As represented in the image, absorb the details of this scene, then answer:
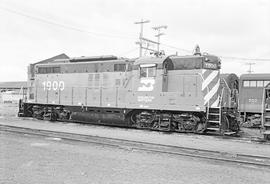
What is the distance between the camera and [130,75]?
52.2ft

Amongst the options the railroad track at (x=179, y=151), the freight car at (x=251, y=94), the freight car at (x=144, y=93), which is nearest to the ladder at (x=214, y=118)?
the freight car at (x=144, y=93)

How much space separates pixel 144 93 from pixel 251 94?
9722 mm

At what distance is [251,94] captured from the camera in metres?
21.8

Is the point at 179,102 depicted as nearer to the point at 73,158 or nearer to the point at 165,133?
the point at 165,133

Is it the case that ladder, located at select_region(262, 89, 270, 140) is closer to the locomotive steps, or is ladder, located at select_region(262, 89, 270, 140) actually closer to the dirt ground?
the locomotive steps

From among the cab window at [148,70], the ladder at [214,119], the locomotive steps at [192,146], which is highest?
the cab window at [148,70]

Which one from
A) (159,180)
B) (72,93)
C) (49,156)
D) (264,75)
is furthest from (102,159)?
(264,75)

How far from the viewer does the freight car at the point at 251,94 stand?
21.3m

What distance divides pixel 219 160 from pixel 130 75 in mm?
8454

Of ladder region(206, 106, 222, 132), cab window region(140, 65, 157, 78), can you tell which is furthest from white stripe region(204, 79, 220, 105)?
cab window region(140, 65, 157, 78)

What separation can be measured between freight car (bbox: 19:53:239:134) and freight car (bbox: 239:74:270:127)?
219 inches

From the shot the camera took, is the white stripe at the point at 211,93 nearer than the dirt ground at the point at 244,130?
Yes

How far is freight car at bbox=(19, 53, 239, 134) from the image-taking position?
13.9 m

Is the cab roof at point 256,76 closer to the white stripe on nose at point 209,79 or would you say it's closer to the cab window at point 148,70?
the white stripe on nose at point 209,79
